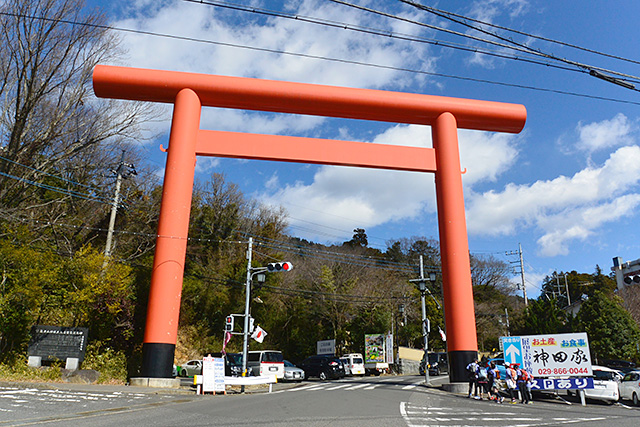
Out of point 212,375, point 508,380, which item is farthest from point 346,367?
point 508,380

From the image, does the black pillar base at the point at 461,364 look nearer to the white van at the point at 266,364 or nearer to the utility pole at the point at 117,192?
the white van at the point at 266,364

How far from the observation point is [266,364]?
22109 mm

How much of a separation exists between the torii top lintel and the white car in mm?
10418

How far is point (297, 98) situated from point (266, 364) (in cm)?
1314

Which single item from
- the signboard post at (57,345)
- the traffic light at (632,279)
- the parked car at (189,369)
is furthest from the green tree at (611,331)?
the signboard post at (57,345)

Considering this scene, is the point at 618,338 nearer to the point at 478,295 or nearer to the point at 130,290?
the point at 478,295

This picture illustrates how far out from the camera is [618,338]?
3191 centimetres

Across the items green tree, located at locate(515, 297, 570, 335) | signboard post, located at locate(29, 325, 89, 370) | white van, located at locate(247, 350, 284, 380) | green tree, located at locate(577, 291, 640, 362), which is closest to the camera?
signboard post, located at locate(29, 325, 89, 370)

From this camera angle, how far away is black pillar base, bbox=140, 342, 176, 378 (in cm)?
1423

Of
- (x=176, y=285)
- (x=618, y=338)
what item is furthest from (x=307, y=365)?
(x=618, y=338)

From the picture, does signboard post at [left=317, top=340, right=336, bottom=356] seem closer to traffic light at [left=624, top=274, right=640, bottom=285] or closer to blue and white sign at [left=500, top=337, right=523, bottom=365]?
blue and white sign at [left=500, top=337, right=523, bottom=365]

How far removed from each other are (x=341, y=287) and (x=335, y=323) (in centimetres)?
294

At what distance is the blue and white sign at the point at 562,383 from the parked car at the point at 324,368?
14.2m

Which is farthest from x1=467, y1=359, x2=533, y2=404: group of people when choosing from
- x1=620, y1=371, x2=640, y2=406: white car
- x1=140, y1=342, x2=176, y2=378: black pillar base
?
x1=140, y1=342, x2=176, y2=378: black pillar base
